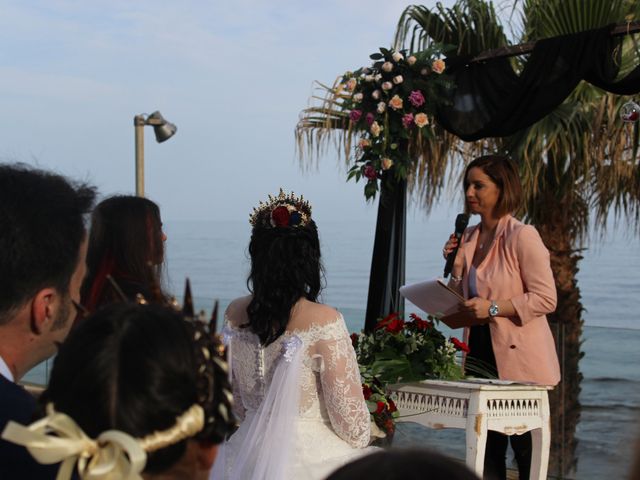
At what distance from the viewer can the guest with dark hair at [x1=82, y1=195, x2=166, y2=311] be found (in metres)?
3.39

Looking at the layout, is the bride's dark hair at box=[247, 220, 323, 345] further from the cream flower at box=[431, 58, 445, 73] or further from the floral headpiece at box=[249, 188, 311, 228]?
the cream flower at box=[431, 58, 445, 73]

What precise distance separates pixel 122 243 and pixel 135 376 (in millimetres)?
2130

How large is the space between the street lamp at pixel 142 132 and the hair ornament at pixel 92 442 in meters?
12.6

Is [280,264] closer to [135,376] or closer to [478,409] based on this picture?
[478,409]

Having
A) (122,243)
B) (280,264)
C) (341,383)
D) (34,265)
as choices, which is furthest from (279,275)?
(34,265)

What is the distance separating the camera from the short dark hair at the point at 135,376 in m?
1.38

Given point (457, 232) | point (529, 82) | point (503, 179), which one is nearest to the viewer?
point (503, 179)

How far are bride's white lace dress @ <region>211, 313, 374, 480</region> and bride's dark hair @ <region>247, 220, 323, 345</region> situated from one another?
8 cm

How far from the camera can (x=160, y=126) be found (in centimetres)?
1412

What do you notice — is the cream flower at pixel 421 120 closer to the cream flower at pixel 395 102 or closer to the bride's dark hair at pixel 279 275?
the cream flower at pixel 395 102

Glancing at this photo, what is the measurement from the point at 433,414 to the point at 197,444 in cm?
335

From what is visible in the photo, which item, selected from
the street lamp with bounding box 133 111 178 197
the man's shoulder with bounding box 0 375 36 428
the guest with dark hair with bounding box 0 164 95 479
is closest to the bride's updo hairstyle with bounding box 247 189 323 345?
the guest with dark hair with bounding box 0 164 95 479

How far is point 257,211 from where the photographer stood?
3986 millimetres

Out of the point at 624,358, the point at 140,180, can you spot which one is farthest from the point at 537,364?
the point at 140,180
